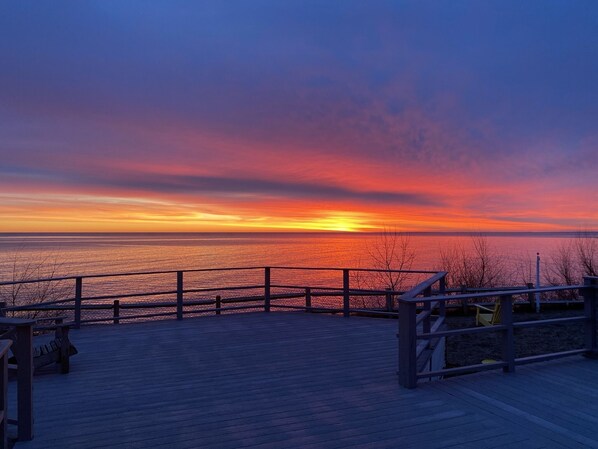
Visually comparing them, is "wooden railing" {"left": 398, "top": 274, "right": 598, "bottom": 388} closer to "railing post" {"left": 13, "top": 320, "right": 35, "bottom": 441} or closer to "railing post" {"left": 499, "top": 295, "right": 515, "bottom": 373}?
"railing post" {"left": 499, "top": 295, "right": 515, "bottom": 373}

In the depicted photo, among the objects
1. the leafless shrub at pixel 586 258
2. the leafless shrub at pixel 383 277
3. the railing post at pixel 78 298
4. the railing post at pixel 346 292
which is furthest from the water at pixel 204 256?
the railing post at pixel 346 292

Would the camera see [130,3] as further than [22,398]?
Yes

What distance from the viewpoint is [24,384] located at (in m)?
3.28

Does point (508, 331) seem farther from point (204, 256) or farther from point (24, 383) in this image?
point (204, 256)

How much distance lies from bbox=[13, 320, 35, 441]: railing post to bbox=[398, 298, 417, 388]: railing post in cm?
349

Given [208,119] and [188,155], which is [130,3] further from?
[188,155]

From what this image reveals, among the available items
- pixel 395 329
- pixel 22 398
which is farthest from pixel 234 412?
pixel 395 329

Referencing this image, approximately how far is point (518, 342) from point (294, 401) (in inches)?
335

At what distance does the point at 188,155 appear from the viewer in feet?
52.0

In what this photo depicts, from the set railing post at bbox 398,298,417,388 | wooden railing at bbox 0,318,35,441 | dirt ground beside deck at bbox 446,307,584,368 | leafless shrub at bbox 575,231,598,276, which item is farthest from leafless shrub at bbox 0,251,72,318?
leafless shrub at bbox 575,231,598,276

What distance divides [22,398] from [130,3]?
8003mm

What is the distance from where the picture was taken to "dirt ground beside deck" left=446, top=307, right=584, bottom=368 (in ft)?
31.0

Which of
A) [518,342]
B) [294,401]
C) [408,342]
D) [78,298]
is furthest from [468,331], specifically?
[518,342]

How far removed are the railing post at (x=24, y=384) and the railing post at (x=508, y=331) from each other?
489cm
